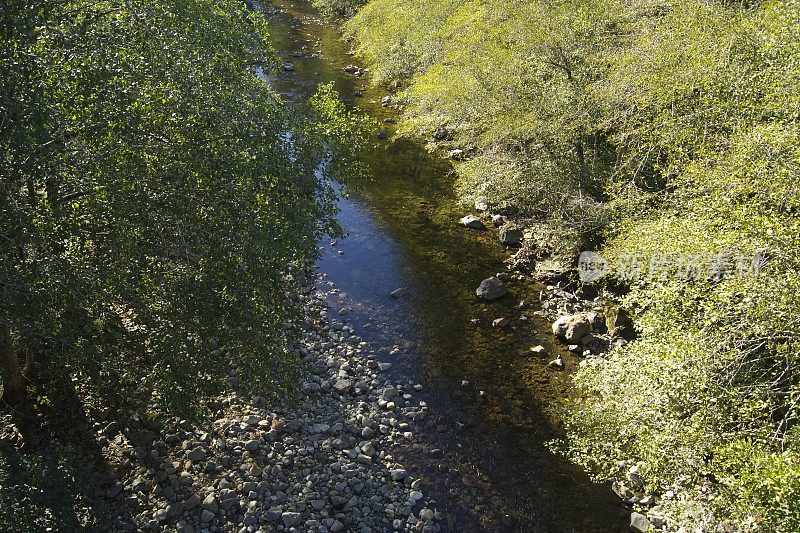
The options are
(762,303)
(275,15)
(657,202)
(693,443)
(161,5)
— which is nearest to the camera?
(762,303)

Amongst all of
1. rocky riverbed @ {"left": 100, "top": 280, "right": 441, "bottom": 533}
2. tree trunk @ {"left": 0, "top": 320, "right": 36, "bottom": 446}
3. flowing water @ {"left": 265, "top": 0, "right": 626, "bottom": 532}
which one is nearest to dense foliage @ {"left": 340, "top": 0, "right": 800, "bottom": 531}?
flowing water @ {"left": 265, "top": 0, "right": 626, "bottom": 532}

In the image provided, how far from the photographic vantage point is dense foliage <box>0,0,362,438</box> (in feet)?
26.1

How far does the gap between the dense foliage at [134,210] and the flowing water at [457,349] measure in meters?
5.38

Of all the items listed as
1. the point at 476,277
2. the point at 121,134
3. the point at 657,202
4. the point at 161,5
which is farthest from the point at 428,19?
the point at 121,134

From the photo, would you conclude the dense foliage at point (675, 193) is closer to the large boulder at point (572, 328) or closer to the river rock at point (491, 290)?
the large boulder at point (572, 328)

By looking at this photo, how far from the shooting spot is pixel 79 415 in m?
12.5

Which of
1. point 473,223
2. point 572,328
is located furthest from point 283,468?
point 473,223

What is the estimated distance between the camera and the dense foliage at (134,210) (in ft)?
26.1

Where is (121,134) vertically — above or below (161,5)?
below

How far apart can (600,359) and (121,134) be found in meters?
12.8

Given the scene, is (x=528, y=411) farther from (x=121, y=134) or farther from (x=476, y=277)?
(x=121, y=134)

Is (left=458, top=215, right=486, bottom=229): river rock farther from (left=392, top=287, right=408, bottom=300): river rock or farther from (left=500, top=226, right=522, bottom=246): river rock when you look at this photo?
(left=392, top=287, right=408, bottom=300): river rock

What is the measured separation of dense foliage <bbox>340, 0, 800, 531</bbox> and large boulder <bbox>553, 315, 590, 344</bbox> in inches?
58.6

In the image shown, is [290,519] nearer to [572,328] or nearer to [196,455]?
[196,455]
